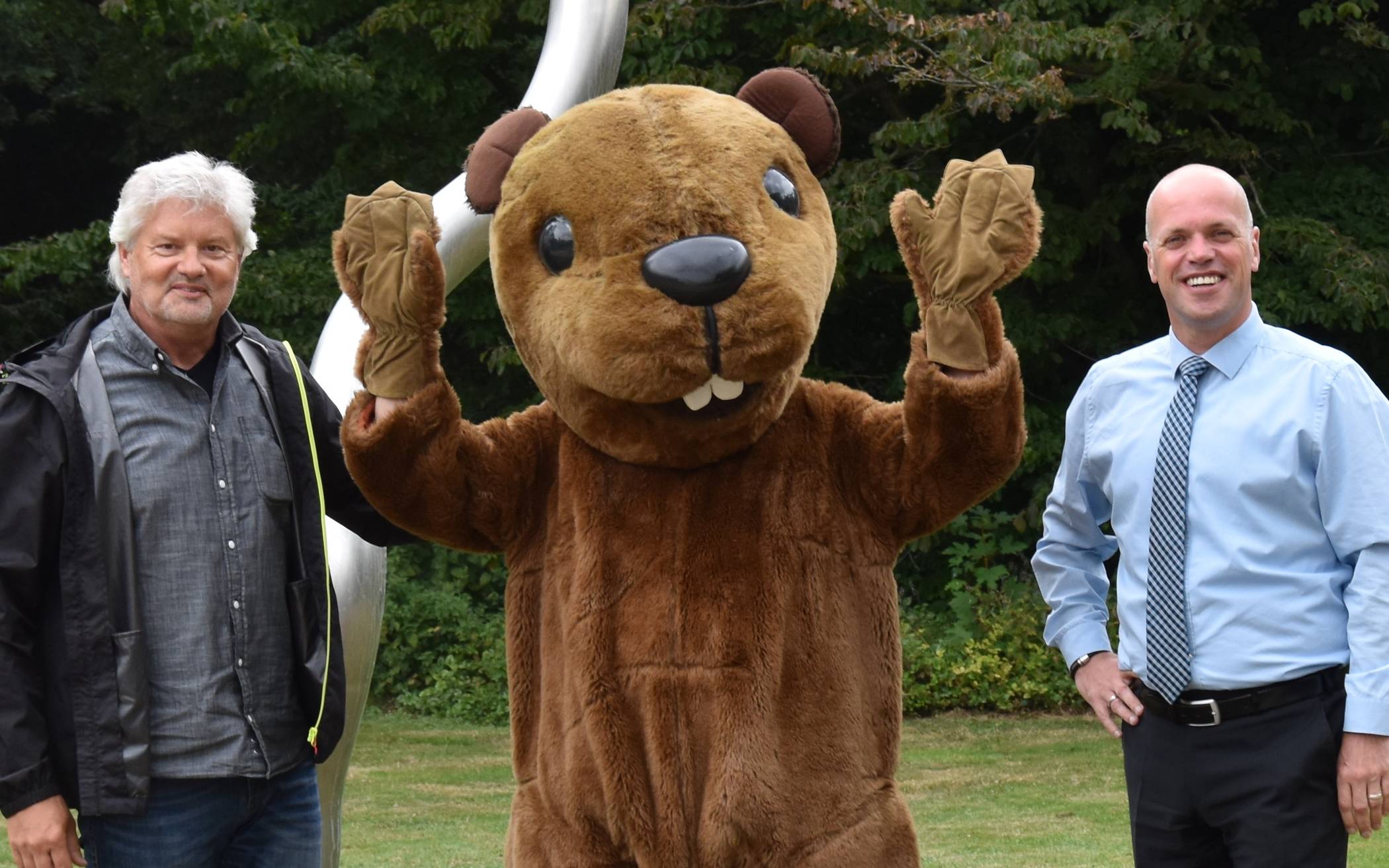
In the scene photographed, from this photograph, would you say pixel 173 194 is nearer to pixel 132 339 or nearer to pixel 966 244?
pixel 132 339

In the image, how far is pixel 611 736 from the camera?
2803 millimetres

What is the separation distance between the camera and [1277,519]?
309 cm

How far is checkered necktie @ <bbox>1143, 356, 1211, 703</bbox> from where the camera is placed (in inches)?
123

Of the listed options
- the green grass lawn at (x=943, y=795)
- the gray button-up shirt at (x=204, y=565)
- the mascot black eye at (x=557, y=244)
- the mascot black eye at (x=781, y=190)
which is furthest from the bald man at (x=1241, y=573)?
the green grass lawn at (x=943, y=795)

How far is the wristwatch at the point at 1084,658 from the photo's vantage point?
343 cm

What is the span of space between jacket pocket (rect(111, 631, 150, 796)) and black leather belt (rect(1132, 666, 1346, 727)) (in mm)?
1850

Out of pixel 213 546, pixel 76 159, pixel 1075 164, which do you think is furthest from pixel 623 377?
pixel 76 159

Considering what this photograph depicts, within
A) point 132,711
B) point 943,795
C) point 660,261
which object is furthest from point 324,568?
point 943,795

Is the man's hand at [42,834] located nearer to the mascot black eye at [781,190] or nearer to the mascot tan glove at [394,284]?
the mascot tan glove at [394,284]

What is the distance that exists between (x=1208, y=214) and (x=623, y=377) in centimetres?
122

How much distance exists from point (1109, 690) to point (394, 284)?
A: 1607mm

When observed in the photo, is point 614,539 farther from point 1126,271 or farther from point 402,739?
point 1126,271

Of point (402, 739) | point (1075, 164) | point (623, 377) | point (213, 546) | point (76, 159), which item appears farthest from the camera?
point (76, 159)

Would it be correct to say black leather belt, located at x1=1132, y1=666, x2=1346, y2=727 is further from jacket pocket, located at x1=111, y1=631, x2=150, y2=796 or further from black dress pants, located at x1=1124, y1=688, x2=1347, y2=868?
jacket pocket, located at x1=111, y1=631, x2=150, y2=796
